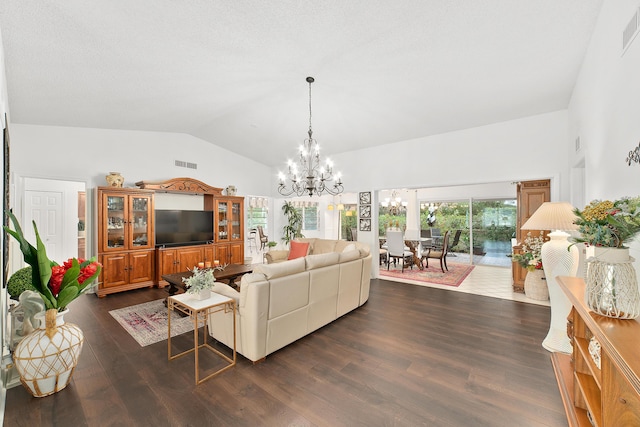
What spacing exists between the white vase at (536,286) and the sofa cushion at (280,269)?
4.04 metres

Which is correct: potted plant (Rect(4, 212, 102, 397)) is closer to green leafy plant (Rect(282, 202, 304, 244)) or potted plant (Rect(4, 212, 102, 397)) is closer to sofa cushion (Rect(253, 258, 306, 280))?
sofa cushion (Rect(253, 258, 306, 280))

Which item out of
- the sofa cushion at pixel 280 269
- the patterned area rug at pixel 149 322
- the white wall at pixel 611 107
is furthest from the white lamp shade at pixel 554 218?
the patterned area rug at pixel 149 322

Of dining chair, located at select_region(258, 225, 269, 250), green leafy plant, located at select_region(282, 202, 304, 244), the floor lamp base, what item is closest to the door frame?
dining chair, located at select_region(258, 225, 269, 250)

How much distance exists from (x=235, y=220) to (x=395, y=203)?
5013mm

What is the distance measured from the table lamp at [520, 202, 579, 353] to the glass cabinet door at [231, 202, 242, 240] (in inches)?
229

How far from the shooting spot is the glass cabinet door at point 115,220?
496 cm

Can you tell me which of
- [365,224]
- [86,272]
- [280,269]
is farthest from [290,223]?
[86,272]

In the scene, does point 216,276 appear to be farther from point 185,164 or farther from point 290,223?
point 290,223

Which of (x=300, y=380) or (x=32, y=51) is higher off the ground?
(x=32, y=51)

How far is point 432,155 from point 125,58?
502cm

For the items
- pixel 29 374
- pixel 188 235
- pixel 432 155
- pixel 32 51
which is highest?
pixel 32 51

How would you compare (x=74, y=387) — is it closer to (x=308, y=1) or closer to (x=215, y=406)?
(x=215, y=406)

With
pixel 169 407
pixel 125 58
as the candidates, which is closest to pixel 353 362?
pixel 169 407

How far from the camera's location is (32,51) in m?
2.66
